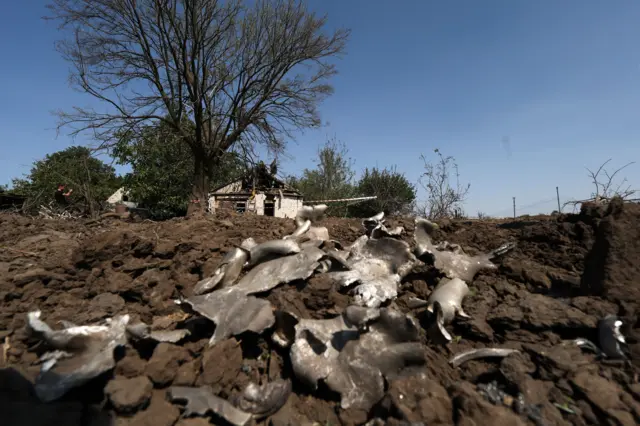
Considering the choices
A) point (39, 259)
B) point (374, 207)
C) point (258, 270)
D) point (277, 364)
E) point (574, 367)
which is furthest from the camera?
point (374, 207)

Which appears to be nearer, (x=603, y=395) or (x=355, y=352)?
(x=603, y=395)

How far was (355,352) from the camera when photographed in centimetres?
208

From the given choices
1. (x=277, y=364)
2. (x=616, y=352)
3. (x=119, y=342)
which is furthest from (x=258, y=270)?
(x=616, y=352)

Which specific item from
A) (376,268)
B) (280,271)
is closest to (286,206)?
(376,268)

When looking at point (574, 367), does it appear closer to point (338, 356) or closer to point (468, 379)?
point (468, 379)

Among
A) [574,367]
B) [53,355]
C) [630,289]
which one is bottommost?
[574,367]

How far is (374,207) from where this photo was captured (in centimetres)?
1981

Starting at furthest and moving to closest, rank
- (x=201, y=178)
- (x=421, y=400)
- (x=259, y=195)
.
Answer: (x=259, y=195) → (x=201, y=178) → (x=421, y=400)

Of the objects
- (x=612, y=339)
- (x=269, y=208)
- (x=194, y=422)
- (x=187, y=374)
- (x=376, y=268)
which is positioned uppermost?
(x=269, y=208)

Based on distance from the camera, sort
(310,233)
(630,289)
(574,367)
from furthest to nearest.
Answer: (310,233)
(630,289)
(574,367)

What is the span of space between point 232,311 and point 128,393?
0.76 metres

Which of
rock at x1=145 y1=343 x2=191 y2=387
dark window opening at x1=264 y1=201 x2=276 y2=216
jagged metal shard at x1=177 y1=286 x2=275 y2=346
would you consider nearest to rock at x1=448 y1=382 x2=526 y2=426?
jagged metal shard at x1=177 y1=286 x2=275 y2=346

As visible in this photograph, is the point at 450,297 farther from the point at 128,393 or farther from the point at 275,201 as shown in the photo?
the point at 275,201

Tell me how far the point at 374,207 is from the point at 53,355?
18.5 m
